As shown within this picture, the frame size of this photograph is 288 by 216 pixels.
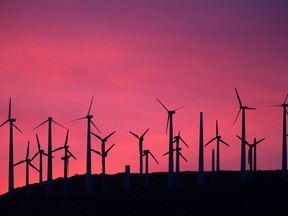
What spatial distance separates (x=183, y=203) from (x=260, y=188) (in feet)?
61.2

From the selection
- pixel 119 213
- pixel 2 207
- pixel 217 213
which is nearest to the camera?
pixel 217 213

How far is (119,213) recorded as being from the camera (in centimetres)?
17712

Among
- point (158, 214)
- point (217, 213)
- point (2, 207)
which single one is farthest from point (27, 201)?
point (217, 213)

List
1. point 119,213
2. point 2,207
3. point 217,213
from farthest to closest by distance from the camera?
1. point 2,207
2. point 119,213
3. point 217,213

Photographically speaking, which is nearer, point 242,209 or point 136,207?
point 242,209

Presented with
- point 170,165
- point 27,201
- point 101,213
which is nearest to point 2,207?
point 27,201

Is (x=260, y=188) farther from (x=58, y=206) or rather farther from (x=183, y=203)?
(x=58, y=206)

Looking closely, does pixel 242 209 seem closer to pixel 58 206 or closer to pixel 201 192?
pixel 201 192

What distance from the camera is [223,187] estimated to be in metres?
194

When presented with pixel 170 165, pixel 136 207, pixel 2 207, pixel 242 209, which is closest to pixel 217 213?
pixel 242 209

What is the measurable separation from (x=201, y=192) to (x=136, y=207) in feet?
52.9

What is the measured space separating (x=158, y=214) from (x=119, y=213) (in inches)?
361

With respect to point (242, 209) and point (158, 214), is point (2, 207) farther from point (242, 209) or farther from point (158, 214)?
point (242, 209)

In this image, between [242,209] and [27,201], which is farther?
[27,201]
